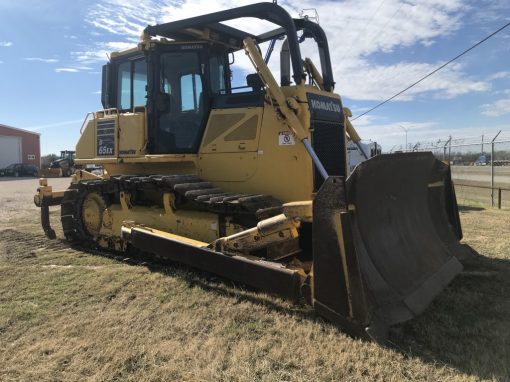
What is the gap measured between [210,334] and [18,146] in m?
59.3

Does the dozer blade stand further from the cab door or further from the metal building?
the metal building

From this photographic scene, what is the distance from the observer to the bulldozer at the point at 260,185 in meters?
3.86

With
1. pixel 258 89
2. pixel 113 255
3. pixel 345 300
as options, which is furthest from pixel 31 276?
pixel 345 300

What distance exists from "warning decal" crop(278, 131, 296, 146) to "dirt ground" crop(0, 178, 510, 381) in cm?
178

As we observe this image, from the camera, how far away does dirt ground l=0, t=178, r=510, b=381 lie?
131 inches

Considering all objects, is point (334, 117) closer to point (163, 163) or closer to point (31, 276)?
point (163, 163)

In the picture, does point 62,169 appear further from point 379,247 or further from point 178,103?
point 379,247

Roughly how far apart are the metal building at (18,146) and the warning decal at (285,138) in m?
55.9

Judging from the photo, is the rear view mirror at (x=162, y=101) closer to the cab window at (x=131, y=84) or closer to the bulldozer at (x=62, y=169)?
the cab window at (x=131, y=84)

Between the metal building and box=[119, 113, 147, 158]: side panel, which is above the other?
the metal building

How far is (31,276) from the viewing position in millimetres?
5828

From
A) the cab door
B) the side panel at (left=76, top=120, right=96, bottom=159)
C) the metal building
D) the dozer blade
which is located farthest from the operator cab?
the metal building

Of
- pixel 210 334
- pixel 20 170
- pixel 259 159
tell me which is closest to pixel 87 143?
pixel 259 159

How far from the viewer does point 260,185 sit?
227 inches
